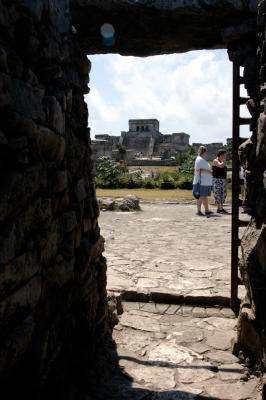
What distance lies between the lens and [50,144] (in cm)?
270

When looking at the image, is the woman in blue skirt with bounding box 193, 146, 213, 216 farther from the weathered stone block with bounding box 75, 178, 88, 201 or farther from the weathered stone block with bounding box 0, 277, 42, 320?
the weathered stone block with bounding box 0, 277, 42, 320

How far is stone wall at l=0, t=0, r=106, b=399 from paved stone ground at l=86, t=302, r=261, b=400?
0.40 metres

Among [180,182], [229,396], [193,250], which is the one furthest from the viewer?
[180,182]

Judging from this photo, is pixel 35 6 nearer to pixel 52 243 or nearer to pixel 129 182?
pixel 52 243

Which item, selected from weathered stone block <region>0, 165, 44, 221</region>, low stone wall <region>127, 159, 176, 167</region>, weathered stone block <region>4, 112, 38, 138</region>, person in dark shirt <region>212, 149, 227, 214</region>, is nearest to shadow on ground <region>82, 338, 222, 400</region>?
weathered stone block <region>0, 165, 44, 221</region>

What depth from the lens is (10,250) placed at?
2.12m

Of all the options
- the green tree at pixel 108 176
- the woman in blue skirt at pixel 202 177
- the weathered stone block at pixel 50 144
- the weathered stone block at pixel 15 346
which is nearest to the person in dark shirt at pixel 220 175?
the woman in blue skirt at pixel 202 177

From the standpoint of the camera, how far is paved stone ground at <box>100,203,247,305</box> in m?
5.36

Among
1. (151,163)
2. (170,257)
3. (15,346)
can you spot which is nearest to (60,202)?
(15,346)

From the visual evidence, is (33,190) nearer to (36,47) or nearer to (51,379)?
(36,47)

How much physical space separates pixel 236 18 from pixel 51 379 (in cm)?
317

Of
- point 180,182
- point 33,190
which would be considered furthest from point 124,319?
point 180,182

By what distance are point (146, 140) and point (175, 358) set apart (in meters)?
50.4

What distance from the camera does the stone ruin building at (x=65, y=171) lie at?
7.20ft
